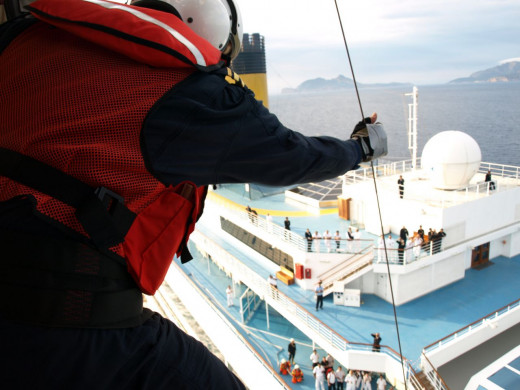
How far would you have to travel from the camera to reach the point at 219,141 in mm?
810

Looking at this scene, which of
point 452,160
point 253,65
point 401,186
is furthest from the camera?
point 253,65

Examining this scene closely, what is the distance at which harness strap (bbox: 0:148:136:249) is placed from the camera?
717 millimetres

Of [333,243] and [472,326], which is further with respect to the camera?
[333,243]

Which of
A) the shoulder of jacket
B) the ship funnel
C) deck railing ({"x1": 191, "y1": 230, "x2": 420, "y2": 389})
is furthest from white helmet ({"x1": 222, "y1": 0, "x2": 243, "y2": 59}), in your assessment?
the ship funnel

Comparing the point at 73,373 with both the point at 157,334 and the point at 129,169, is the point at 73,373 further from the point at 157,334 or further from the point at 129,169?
the point at 129,169

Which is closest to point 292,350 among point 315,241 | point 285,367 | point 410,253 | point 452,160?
point 285,367

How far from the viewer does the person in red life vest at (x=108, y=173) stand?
71 cm

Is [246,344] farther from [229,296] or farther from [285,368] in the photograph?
[229,296]

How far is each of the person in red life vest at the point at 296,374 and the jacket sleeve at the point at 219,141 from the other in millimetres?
7880

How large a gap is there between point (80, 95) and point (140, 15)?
20 centimetres

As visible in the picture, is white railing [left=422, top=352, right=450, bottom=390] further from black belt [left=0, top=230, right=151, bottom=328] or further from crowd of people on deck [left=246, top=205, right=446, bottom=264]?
black belt [left=0, top=230, right=151, bottom=328]

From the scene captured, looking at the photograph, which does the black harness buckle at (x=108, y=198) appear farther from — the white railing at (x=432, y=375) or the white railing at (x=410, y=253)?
the white railing at (x=410, y=253)

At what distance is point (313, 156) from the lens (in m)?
0.92

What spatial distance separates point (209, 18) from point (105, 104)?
0.57m
